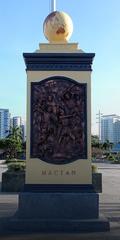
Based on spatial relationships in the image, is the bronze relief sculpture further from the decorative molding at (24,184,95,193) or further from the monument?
the decorative molding at (24,184,95,193)

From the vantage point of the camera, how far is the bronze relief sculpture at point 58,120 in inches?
418

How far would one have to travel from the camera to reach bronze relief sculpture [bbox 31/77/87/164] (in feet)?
34.8

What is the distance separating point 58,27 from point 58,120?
6.44 feet

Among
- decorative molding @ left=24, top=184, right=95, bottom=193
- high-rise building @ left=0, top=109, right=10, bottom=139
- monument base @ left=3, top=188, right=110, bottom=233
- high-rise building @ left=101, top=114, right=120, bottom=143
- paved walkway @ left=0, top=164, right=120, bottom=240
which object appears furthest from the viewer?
high-rise building @ left=101, top=114, right=120, bottom=143

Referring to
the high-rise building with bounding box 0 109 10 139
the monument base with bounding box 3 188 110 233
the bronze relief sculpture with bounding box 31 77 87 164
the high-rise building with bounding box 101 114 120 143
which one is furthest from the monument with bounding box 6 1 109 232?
the high-rise building with bounding box 101 114 120 143

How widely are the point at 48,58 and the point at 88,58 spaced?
2.71 feet

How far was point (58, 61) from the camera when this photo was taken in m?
10.7

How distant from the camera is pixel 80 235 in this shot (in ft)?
30.1

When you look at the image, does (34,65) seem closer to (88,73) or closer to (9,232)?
(88,73)

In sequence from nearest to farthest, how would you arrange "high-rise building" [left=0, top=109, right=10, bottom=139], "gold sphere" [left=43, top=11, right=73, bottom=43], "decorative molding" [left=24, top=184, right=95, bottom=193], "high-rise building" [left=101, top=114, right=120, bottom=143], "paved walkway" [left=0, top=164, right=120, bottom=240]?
"paved walkway" [left=0, top=164, right=120, bottom=240] → "decorative molding" [left=24, top=184, right=95, bottom=193] → "gold sphere" [left=43, top=11, right=73, bottom=43] → "high-rise building" [left=0, top=109, right=10, bottom=139] → "high-rise building" [left=101, top=114, right=120, bottom=143]

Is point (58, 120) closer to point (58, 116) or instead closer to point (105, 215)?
point (58, 116)

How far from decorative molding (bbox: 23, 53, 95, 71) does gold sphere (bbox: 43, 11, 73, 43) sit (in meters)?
0.47

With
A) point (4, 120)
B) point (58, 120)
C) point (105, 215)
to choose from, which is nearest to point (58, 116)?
point (58, 120)

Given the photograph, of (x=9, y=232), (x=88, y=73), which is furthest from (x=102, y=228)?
(x=88, y=73)
